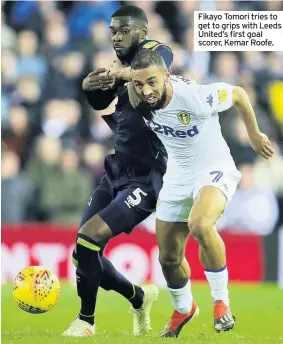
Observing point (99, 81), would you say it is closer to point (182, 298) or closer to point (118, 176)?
point (118, 176)

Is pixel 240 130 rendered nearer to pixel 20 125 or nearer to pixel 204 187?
pixel 20 125

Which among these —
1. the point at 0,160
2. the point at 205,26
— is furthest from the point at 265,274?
the point at 205,26

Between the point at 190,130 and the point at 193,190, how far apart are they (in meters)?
0.44

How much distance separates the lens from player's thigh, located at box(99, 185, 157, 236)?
7.04 meters

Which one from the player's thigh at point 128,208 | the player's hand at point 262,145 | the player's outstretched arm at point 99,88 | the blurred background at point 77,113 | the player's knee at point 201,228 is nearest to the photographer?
the player's knee at point 201,228

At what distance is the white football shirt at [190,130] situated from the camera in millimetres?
6664

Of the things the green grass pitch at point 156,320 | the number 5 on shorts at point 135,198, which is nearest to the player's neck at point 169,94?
the number 5 on shorts at point 135,198

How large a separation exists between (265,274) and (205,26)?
4.61 meters

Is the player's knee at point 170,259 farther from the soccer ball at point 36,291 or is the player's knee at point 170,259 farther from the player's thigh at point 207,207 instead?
the soccer ball at point 36,291

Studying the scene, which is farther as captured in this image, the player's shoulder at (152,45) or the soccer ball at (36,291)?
the soccer ball at (36,291)

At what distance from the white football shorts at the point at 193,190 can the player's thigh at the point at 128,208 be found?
Result: 0.17 metres
